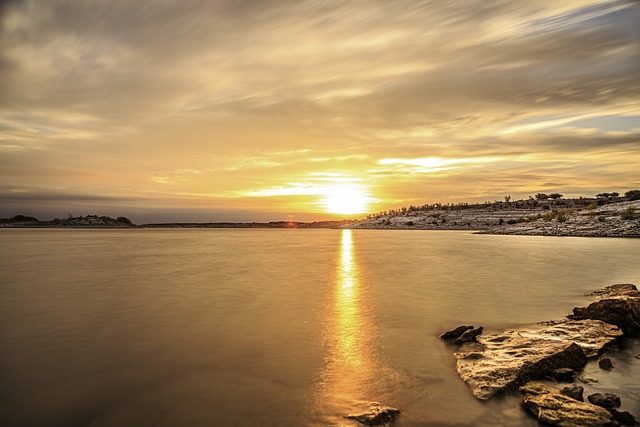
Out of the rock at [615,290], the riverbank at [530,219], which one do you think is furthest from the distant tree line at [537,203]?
the rock at [615,290]

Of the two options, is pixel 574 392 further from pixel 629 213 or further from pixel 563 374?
pixel 629 213

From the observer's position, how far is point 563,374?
5.80 metres

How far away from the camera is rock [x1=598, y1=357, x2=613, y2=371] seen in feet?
20.2

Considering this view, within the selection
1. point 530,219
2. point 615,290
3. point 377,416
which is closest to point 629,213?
point 530,219

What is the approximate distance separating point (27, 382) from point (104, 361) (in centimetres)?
121

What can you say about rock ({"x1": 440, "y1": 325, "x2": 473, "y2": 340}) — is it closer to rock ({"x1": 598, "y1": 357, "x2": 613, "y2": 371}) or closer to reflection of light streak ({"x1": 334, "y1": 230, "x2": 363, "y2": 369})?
reflection of light streak ({"x1": 334, "y1": 230, "x2": 363, "y2": 369})

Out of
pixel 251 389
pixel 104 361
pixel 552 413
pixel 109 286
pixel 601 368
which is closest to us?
pixel 552 413

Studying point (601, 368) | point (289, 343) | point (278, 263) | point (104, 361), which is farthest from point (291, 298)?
point (278, 263)

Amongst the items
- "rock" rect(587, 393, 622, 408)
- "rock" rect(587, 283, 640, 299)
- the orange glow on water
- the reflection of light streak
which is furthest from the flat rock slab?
"rock" rect(587, 283, 640, 299)

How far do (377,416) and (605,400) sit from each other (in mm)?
3104

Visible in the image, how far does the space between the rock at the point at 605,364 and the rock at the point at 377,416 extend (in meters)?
3.94

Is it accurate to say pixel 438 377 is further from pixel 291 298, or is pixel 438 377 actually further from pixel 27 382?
pixel 291 298

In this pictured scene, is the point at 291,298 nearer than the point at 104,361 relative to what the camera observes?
No

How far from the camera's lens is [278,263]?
24.6 meters
